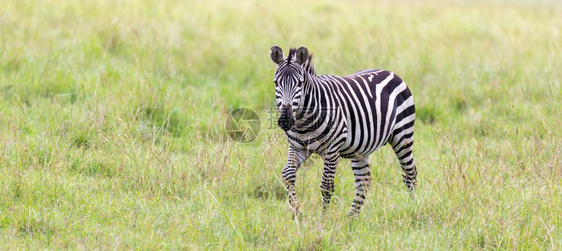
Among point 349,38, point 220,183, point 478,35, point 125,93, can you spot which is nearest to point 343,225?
point 220,183

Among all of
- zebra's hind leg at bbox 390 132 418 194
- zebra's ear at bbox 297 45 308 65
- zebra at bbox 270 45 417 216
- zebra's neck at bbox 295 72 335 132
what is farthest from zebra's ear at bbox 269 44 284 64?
zebra's hind leg at bbox 390 132 418 194

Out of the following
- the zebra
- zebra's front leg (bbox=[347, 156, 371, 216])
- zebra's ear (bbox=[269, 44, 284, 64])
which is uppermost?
zebra's ear (bbox=[269, 44, 284, 64])

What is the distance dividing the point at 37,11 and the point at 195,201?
720 cm

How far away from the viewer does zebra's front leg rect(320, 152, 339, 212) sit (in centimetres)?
551

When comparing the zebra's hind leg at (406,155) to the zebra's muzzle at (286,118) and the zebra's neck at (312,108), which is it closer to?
the zebra's neck at (312,108)

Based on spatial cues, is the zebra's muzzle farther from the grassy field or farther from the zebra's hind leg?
the zebra's hind leg

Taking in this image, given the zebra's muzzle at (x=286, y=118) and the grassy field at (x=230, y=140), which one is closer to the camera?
the zebra's muzzle at (x=286, y=118)

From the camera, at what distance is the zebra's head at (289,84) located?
4832 mm

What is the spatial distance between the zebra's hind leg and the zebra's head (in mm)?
1686

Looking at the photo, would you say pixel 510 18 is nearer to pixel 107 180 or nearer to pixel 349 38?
pixel 349 38

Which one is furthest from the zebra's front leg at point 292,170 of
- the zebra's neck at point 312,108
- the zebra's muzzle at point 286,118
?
the zebra's muzzle at point 286,118

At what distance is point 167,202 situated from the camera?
18.2 ft

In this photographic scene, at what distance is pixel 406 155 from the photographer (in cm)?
643

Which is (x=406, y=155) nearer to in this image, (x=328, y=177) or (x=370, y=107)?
(x=370, y=107)
